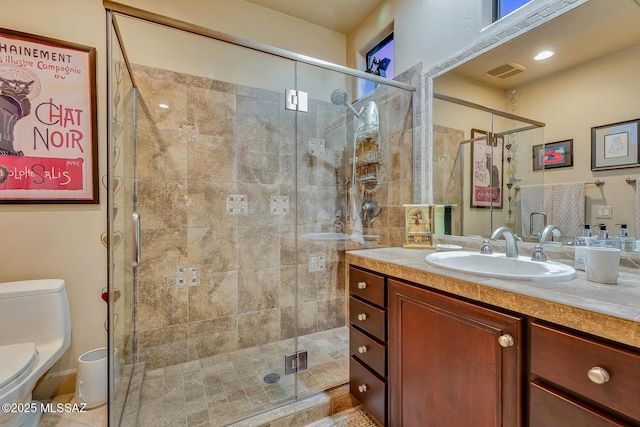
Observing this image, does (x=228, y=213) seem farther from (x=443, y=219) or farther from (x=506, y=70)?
(x=506, y=70)

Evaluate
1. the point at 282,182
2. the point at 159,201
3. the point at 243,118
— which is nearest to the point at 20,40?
the point at 159,201

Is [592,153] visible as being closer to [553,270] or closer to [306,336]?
[553,270]

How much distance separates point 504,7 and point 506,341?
1687 millimetres

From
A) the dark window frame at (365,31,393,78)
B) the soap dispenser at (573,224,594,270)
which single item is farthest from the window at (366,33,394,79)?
the soap dispenser at (573,224,594,270)

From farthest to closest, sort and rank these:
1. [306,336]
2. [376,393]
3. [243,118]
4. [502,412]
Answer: [306,336] < [243,118] < [376,393] < [502,412]

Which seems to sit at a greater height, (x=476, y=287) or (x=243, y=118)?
(x=243, y=118)

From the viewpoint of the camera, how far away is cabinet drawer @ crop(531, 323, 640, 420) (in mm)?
589

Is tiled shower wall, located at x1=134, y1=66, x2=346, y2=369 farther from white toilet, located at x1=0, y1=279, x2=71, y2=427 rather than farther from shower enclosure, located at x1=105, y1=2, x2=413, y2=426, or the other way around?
white toilet, located at x1=0, y1=279, x2=71, y2=427

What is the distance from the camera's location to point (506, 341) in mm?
799

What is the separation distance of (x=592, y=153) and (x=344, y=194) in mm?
1564

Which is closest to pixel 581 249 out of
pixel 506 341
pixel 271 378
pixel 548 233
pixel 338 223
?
pixel 548 233

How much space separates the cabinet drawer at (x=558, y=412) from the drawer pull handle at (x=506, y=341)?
0.34 feet

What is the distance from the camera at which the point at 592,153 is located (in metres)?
1.08

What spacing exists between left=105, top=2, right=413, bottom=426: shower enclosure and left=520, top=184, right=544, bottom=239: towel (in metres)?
0.75
